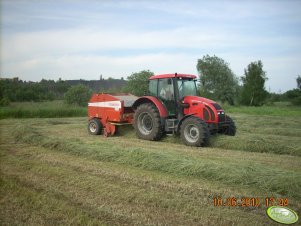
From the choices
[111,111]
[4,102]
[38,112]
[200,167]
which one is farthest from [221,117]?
[4,102]

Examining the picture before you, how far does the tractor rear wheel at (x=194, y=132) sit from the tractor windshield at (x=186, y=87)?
3.42ft

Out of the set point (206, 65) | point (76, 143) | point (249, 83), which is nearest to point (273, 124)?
point (76, 143)

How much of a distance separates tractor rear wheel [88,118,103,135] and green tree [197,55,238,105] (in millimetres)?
33222

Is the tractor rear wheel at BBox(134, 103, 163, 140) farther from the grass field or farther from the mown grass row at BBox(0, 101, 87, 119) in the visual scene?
the mown grass row at BBox(0, 101, 87, 119)

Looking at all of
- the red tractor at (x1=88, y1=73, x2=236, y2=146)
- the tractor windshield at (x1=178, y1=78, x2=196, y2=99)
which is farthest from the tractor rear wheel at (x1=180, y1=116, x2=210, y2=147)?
the tractor windshield at (x1=178, y1=78, x2=196, y2=99)

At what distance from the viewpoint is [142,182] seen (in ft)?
18.3

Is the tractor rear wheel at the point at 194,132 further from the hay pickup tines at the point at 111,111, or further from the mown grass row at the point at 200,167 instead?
the hay pickup tines at the point at 111,111

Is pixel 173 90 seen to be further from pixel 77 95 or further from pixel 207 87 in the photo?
pixel 207 87

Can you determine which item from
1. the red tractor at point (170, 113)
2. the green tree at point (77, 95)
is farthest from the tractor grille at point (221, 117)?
the green tree at point (77, 95)

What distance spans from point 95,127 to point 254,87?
2885cm

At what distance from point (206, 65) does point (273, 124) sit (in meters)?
35.0

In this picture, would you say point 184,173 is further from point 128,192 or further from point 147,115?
point 147,115

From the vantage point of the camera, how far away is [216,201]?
469 cm

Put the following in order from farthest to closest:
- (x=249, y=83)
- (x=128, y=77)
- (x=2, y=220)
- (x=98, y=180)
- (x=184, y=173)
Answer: (x=249, y=83)
(x=128, y=77)
(x=184, y=173)
(x=98, y=180)
(x=2, y=220)
